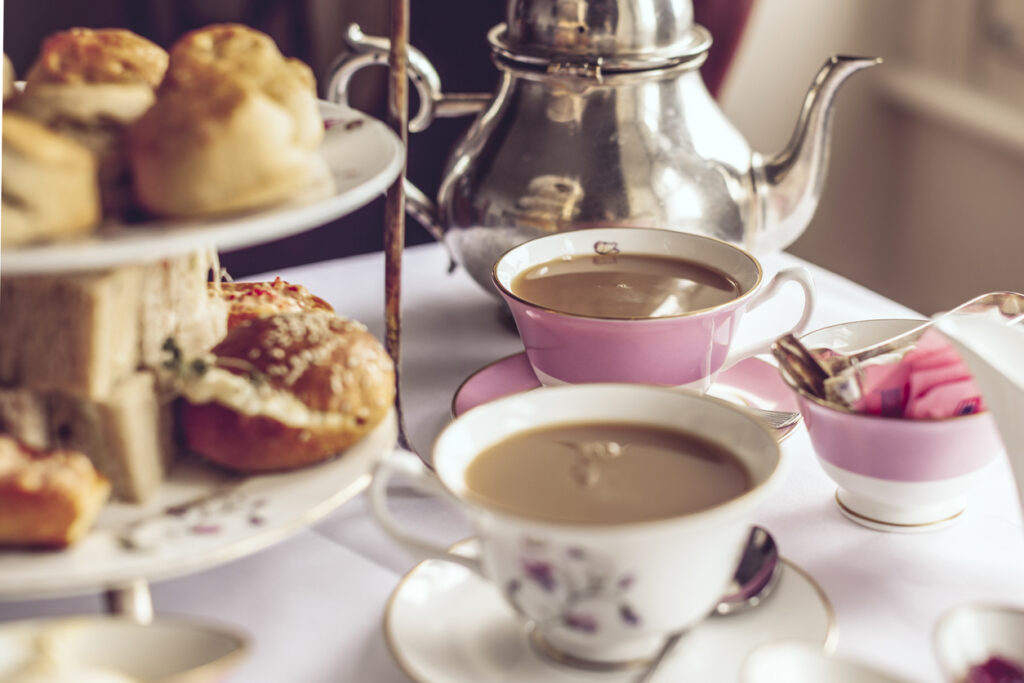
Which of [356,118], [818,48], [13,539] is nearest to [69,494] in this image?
[13,539]

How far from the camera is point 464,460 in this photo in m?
0.48

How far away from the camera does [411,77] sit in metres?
0.84

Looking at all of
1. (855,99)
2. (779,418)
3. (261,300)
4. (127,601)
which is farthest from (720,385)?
(855,99)

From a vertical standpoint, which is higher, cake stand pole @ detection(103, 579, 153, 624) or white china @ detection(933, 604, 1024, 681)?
white china @ detection(933, 604, 1024, 681)

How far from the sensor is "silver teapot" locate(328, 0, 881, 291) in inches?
31.0

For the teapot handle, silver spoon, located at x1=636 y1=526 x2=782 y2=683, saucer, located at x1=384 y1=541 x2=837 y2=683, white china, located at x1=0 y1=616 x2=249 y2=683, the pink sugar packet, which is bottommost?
saucer, located at x1=384 y1=541 x2=837 y2=683

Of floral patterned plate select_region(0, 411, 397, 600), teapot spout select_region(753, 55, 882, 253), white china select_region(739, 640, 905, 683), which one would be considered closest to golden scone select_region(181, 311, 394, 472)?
floral patterned plate select_region(0, 411, 397, 600)

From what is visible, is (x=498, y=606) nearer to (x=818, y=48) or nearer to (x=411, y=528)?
(x=411, y=528)

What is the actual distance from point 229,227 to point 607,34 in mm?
444

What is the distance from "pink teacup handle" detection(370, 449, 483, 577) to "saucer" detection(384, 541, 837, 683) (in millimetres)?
24

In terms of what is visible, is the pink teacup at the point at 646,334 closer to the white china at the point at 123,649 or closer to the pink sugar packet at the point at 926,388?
the pink sugar packet at the point at 926,388

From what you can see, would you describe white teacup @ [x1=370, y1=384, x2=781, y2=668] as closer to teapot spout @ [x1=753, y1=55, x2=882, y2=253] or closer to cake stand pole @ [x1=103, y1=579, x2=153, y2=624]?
cake stand pole @ [x1=103, y1=579, x2=153, y2=624]

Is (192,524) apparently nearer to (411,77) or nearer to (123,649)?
A: (123,649)

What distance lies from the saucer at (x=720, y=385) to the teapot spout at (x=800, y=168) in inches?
5.5
